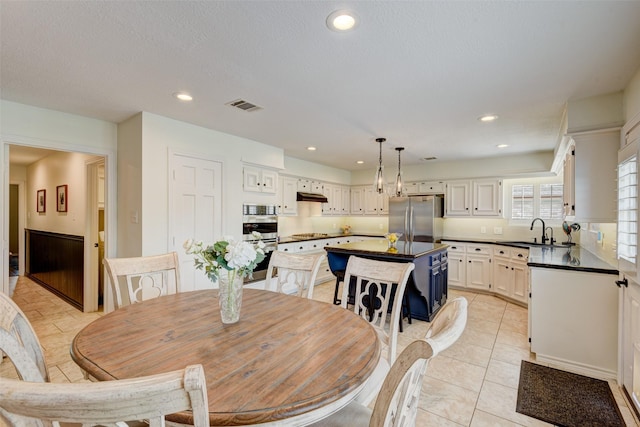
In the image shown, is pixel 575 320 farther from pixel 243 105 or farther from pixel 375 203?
pixel 375 203

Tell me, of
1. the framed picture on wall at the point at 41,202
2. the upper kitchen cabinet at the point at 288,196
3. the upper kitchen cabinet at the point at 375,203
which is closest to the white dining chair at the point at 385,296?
the upper kitchen cabinet at the point at 288,196

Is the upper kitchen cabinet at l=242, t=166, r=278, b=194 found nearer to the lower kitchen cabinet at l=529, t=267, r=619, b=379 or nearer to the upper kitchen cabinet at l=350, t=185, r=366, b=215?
the upper kitchen cabinet at l=350, t=185, r=366, b=215

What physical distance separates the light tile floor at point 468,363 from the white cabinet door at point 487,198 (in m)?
1.70

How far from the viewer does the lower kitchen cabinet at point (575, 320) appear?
245 cm

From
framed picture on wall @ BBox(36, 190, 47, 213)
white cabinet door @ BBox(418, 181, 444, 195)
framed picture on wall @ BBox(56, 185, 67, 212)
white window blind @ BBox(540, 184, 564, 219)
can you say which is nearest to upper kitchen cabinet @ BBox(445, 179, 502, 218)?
white cabinet door @ BBox(418, 181, 444, 195)

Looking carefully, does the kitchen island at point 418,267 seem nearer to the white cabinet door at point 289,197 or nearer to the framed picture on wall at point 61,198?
the white cabinet door at point 289,197

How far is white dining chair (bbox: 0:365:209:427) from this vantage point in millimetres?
523

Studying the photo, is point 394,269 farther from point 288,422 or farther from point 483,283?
point 483,283

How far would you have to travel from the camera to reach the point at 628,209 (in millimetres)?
2045

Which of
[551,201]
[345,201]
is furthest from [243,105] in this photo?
[551,201]

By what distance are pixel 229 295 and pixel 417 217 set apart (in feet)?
15.6

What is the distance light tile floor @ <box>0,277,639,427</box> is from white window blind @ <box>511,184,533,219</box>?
1.80 metres

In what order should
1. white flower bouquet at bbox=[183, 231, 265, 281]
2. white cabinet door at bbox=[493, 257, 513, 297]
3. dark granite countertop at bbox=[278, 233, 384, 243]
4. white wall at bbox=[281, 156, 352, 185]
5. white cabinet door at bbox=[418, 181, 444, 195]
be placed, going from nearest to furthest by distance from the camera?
white flower bouquet at bbox=[183, 231, 265, 281] → white cabinet door at bbox=[493, 257, 513, 297] → dark granite countertop at bbox=[278, 233, 384, 243] → white wall at bbox=[281, 156, 352, 185] → white cabinet door at bbox=[418, 181, 444, 195]

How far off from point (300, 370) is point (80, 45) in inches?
93.2
